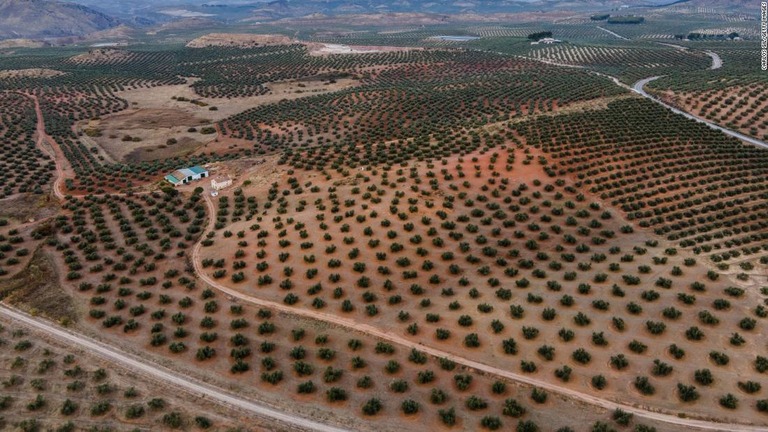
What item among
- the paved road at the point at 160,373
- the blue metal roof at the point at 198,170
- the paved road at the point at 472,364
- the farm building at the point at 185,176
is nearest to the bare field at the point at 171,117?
the blue metal roof at the point at 198,170

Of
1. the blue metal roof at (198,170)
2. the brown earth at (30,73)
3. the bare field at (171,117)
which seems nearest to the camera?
the blue metal roof at (198,170)

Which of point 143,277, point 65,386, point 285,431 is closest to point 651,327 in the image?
point 285,431

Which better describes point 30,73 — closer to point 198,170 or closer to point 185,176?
point 198,170

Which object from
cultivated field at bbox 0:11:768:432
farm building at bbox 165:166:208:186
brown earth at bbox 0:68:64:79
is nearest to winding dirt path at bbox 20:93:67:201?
cultivated field at bbox 0:11:768:432

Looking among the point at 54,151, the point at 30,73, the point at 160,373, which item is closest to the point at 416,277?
the point at 160,373

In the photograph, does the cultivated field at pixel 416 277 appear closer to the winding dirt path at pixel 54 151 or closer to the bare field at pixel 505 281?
the bare field at pixel 505 281

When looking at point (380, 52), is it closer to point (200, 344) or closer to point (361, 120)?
point (361, 120)
